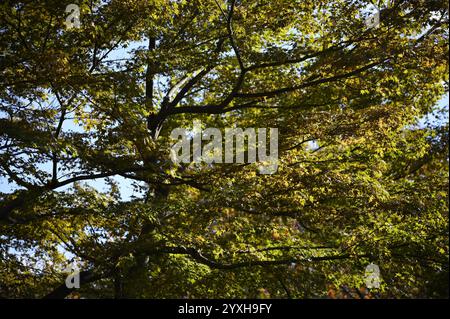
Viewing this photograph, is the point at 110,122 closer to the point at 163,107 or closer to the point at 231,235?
the point at 163,107

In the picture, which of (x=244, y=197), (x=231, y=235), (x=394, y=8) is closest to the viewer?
(x=394, y=8)

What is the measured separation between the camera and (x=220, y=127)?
12133 mm

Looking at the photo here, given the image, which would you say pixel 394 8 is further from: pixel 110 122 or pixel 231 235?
pixel 231 235

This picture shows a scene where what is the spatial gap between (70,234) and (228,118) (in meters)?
4.65

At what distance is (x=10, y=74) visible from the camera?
328 inches

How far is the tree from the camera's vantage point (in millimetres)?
8117

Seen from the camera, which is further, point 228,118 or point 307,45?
point 228,118

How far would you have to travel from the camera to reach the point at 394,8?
25.8 feet

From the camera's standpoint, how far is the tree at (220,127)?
812cm

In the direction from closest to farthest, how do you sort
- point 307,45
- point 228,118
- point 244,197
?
point 244,197 → point 307,45 → point 228,118

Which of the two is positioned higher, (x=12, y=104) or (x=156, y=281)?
(x=12, y=104)

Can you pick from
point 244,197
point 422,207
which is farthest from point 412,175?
point 244,197
